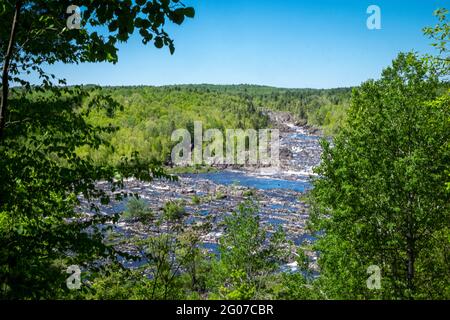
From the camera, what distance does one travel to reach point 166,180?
57.6 feet

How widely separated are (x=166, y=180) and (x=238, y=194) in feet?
174

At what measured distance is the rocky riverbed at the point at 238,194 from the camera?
169 ft

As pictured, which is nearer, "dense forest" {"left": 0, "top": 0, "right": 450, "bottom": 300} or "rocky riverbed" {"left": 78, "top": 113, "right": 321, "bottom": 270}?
"dense forest" {"left": 0, "top": 0, "right": 450, "bottom": 300}

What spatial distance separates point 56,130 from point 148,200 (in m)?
58.8

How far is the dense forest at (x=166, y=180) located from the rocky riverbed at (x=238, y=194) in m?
17.2

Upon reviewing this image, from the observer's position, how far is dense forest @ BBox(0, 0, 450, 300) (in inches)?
215

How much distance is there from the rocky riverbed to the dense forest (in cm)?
1725

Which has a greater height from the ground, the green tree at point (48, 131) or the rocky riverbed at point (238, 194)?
the green tree at point (48, 131)

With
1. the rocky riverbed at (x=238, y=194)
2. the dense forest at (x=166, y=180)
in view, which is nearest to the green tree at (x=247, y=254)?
the dense forest at (x=166, y=180)

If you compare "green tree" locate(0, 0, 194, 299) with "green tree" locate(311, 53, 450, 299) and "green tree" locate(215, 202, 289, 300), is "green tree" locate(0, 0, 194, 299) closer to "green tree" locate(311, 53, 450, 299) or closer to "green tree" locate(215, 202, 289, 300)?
"green tree" locate(311, 53, 450, 299)

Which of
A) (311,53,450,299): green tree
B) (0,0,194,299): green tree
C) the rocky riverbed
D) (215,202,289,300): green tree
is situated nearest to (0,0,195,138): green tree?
(0,0,194,299): green tree

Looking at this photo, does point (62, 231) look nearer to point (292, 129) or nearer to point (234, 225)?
point (234, 225)

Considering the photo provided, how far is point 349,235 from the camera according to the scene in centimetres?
1603

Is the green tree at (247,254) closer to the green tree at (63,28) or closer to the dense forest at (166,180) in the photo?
the dense forest at (166,180)
